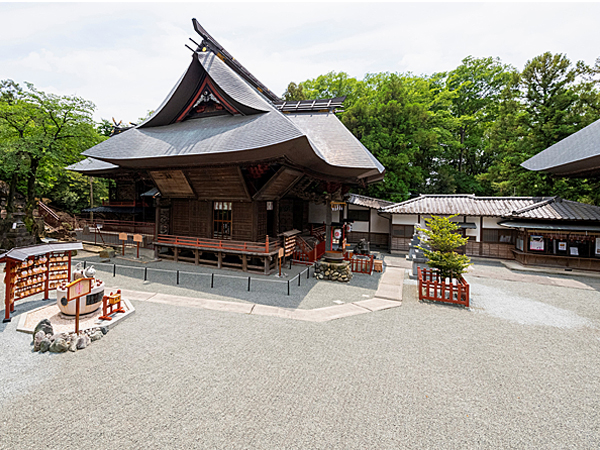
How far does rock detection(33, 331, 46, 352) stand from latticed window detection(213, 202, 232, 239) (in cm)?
913

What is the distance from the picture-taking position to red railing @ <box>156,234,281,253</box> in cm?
1316

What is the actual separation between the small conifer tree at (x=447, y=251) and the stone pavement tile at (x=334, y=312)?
3.92 meters

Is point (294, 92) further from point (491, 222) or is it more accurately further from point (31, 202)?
point (31, 202)

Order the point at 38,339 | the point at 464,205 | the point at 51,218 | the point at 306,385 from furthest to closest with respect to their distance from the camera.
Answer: the point at 51,218
the point at 464,205
the point at 38,339
the point at 306,385

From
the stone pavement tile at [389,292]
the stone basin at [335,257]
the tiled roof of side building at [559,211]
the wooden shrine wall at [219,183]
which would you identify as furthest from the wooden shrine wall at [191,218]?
the tiled roof of side building at [559,211]

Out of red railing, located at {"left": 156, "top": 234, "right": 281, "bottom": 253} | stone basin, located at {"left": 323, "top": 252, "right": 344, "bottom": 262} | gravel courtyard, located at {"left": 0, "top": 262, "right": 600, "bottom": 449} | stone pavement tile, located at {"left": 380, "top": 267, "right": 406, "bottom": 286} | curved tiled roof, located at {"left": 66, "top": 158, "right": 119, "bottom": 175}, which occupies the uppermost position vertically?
curved tiled roof, located at {"left": 66, "top": 158, "right": 119, "bottom": 175}

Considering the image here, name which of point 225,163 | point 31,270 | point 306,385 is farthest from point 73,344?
point 225,163

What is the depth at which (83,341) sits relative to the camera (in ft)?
20.1

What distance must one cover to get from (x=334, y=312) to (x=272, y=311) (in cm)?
202

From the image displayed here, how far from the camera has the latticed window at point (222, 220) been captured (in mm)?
14773

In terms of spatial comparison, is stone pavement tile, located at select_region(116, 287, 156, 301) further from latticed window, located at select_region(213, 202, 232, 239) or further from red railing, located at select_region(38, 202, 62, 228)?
red railing, located at select_region(38, 202, 62, 228)

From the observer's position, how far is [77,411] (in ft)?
13.8

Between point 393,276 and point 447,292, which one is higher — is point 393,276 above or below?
below

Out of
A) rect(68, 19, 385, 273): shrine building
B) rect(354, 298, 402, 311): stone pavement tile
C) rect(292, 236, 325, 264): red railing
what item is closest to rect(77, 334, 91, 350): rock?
rect(68, 19, 385, 273): shrine building
